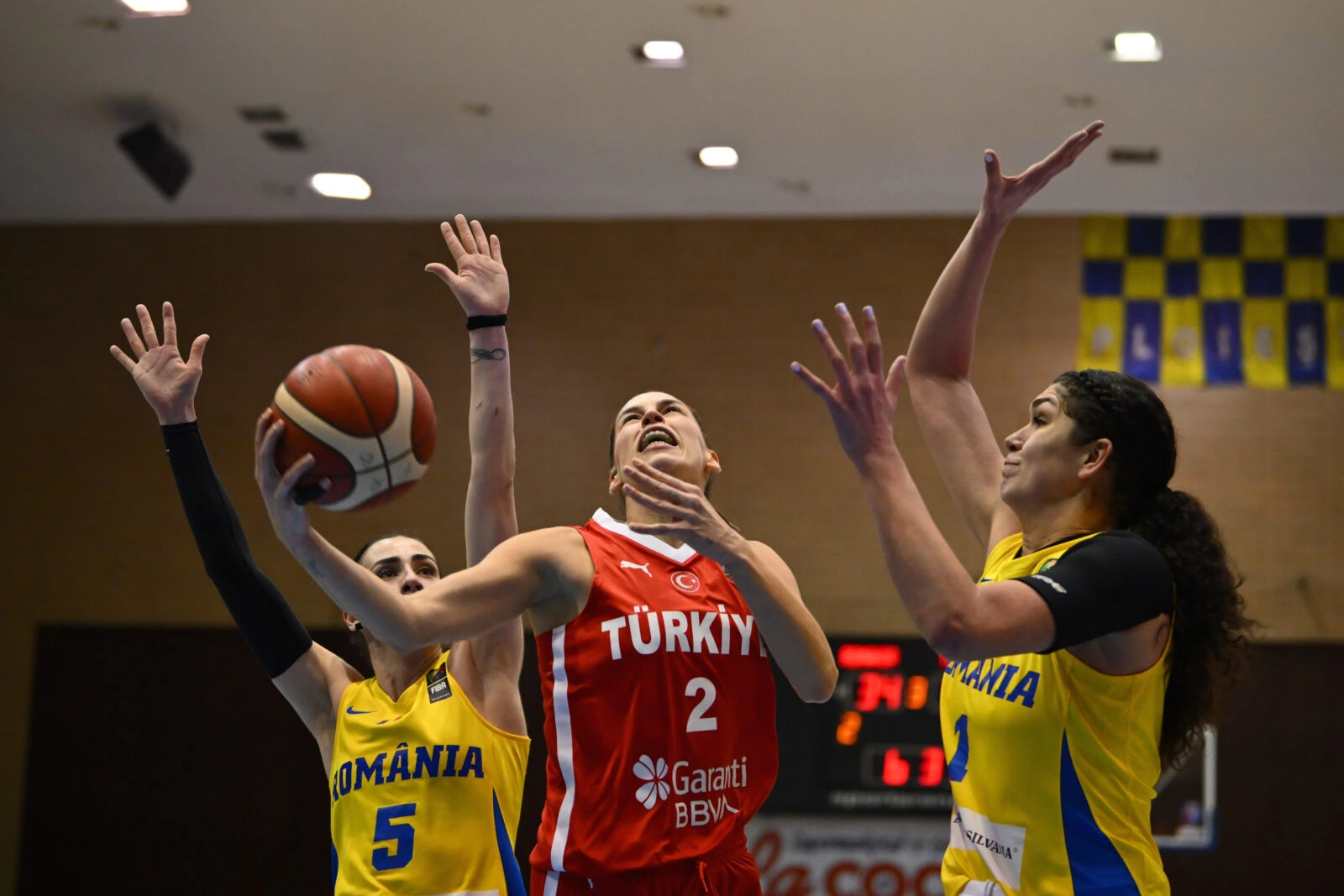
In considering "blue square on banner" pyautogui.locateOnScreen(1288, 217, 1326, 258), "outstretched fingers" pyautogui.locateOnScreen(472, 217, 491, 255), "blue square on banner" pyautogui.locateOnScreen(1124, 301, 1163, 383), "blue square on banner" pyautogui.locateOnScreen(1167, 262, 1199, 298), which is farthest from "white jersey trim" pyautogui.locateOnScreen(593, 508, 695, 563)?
"blue square on banner" pyautogui.locateOnScreen(1288, 217, 1326, 258)

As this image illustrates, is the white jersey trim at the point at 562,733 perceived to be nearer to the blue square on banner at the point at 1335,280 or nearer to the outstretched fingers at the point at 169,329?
the outstretched fingers at the point at 169,329

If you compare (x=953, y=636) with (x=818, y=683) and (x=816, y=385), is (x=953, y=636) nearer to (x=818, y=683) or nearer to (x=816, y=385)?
(x=816, y=385)

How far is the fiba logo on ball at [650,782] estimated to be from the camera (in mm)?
2693

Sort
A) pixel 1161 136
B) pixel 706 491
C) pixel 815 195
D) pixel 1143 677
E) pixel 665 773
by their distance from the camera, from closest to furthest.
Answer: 1. pixel 1143 677
2. pixel 665 773
3. pixel 706 491
4. pixel 1161 136
5. pixel 815 195

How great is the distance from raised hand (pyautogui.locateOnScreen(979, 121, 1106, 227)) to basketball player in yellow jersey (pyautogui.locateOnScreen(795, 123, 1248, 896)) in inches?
20.4

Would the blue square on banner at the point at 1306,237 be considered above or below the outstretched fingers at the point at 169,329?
above

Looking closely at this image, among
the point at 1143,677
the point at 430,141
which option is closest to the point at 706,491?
the point at 1143,677

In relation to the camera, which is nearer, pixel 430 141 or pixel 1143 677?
pixel 1143 677

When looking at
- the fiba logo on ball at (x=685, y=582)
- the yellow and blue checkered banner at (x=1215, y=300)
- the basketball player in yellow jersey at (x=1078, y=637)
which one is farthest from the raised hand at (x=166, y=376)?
the yellow and blue checkered banner at (x=1215, y=300)

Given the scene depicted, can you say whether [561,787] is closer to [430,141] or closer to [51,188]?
[430,141]

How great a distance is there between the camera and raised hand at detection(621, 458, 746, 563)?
7.93 feet

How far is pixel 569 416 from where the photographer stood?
358 inches

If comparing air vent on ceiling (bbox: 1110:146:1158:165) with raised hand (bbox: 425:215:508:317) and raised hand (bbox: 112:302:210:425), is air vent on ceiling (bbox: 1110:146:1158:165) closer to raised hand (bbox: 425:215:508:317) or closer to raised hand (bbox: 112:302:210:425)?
raised hand (bbox: 425:215:508:317)

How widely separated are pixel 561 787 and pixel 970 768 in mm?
875
